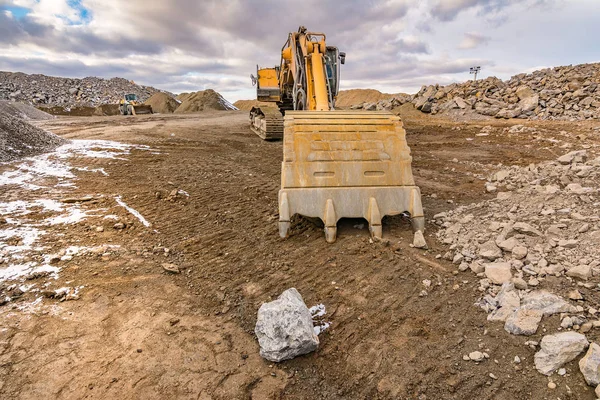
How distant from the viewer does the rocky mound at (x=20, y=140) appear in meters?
8.41

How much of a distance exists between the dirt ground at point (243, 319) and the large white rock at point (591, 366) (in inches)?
2.3

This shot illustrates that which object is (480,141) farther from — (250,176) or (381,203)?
(381,203)

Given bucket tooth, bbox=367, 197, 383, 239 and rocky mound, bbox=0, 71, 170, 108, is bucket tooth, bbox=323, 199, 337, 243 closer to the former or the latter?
bucket tooth, bbox=367, 197, 383, 239

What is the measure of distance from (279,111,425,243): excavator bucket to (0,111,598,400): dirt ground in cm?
29

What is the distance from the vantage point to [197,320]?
2.92 meters

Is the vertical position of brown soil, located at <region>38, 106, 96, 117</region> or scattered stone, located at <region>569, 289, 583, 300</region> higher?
brown soil, located at <region>38, 106, 96, 117</region>

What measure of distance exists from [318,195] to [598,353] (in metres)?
2.63

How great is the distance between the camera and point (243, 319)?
115 inches

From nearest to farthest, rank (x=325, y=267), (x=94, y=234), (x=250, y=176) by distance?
Answer: (x=325, y=267) → (x=94, y=234) → (x=250, y=176)

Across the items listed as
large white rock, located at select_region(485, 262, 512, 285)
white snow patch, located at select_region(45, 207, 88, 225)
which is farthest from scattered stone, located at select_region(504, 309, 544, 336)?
white snow patch, located at select_region(45, 207, 88, 225)

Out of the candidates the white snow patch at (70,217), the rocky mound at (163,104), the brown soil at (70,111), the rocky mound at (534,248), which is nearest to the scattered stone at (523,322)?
the rocky mound at (534,248)

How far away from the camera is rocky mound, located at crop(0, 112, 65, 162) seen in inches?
331

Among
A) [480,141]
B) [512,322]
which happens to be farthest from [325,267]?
[480,141]

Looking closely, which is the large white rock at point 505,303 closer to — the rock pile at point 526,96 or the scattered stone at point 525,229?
the scattered stone at point 525,229
